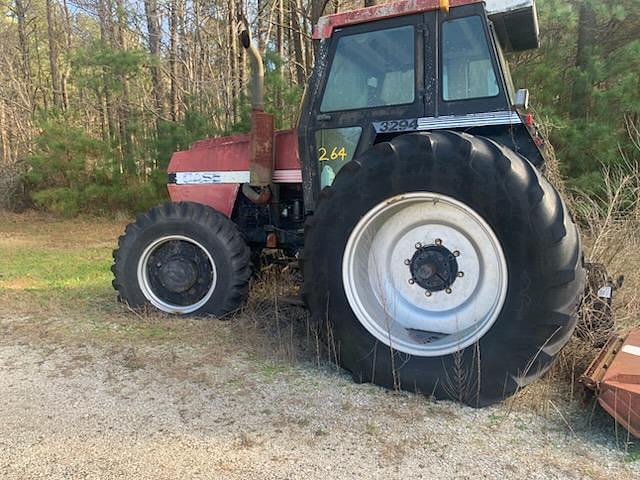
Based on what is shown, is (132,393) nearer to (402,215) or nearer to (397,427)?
(397,427)

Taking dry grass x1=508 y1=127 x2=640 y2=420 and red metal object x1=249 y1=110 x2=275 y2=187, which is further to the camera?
red metal object x1=249 y1=110 x2=275 y2=187

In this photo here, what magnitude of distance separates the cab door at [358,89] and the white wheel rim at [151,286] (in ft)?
3.58

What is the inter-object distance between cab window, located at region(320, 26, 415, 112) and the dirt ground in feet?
5.39

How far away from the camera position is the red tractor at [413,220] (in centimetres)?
254

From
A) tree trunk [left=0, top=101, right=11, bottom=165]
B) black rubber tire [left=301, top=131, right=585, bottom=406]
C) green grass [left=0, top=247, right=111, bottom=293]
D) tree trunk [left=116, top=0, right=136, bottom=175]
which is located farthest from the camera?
tree trunk [left=0, top=101, right=11, bottom=165]

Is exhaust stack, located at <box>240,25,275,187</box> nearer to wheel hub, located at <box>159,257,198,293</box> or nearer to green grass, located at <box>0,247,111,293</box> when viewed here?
wheel hub, located at <box>159,257,198,293</box>

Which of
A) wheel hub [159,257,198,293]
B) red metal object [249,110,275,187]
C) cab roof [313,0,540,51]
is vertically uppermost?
cab roof [313,0,540,51]

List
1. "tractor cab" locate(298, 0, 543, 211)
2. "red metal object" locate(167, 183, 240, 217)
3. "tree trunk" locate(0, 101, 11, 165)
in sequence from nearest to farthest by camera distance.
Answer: "tractor cab" locate(298, 0, 543, 211)
"red metal object" locate(167, 183, 240, 217)
"tree trunk" locate(0, 101, 11, 165)

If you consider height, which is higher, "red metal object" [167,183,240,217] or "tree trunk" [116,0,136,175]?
"tree trunk" [116,0,136,175]

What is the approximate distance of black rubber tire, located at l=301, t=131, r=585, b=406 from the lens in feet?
8.11

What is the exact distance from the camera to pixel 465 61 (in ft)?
10.9

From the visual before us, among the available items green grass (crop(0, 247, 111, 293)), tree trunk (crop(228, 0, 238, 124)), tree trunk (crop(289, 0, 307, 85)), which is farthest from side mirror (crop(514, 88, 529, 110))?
tree trunk (crop(289, 0, 307, 85))

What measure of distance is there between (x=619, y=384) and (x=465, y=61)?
2.04m

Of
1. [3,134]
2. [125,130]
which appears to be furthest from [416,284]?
[3,134]
